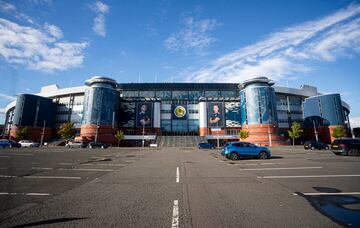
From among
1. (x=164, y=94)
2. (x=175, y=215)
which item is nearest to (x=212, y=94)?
(x=164, y=94)

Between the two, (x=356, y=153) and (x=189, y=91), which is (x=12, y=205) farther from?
(x=189, y=91)

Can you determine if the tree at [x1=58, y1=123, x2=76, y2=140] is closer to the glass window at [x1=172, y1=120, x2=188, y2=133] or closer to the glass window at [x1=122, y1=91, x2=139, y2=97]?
the glass window at [x1=122, y1=91, x2=139, y2=97]

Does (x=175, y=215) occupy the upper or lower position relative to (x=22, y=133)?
lower

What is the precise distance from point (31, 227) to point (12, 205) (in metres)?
2.06

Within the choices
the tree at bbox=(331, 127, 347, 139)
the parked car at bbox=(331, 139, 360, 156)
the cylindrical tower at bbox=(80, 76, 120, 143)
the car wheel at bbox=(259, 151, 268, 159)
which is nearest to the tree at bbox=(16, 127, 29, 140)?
the cylindrical tower at bbox=(80, 76, 120, 143)

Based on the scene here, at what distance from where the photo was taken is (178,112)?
80.8 m

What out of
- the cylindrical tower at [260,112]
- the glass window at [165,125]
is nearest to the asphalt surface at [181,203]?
the cylindrical tower at [260,112]

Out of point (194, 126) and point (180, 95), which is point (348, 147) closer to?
point (194, 126)

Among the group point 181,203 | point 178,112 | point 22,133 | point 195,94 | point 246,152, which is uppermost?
point 195,94

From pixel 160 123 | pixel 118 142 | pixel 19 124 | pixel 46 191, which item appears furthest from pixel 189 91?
pixel 46 191

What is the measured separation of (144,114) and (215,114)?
29.9 m

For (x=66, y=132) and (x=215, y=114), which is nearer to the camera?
(x=66, y=132)

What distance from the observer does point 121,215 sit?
14.5ft

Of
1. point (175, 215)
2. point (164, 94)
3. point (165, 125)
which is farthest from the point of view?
point (164, 94)
